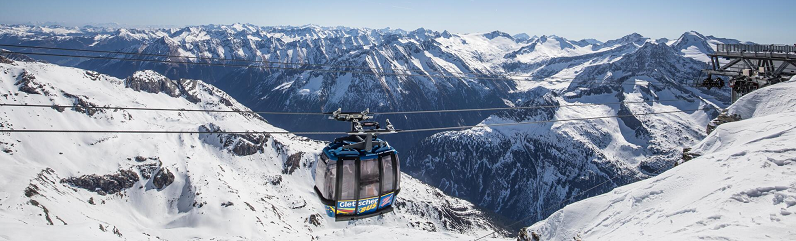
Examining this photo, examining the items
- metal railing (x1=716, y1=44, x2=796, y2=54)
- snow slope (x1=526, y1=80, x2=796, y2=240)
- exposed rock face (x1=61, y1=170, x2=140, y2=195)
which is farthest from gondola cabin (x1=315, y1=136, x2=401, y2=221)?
exposed rock face (x1=61, y1=170, x2=140, y2=195)

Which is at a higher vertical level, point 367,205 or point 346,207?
point 346,207

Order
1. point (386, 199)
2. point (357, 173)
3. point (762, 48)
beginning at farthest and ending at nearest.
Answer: point (762, 48) → point (386, 199) → point (357, 173)

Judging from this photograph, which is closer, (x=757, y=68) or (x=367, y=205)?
(x=367, y=205)

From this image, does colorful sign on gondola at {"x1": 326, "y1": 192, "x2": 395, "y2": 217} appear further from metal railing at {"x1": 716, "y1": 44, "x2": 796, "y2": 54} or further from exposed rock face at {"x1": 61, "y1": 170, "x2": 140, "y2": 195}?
exposed rock face at {"x1": 61, "y1": 170, "x2": 140, "y2": 195}

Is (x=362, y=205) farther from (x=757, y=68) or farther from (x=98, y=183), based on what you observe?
(x=98, y=183)

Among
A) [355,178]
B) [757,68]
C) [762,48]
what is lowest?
[355,178]

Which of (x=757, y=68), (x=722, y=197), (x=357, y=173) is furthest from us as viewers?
(x=757, y=68)

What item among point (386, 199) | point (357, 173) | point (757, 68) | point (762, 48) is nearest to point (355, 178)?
point (357, 173)
